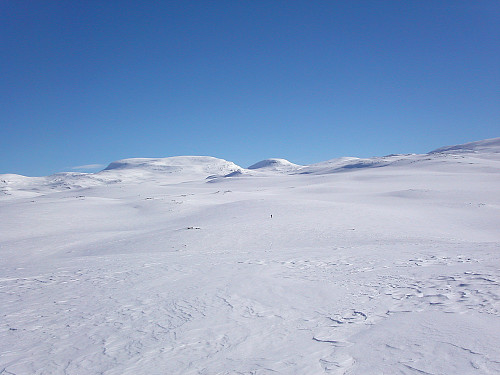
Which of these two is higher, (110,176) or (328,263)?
(110,176)

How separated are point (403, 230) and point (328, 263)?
9.79m

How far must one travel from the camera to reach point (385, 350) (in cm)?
495

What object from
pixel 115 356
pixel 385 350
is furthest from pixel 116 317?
pixel 385 350

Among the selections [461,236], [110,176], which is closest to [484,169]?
[461,236]

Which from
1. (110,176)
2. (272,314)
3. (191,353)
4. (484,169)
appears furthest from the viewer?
(110,176)

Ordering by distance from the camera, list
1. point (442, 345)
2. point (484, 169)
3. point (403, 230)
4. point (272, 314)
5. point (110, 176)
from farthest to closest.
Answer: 1. point (110, 176)
2. point (484, 169)
3. point (403, 230)
4. point (272, 314)
5. point (442, 345)

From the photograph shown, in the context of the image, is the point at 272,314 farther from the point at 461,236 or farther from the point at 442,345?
the point at 461,236

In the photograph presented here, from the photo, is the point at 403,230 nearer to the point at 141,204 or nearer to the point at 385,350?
the point at 385,350

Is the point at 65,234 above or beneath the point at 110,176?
beneath

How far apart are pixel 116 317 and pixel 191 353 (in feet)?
8.27

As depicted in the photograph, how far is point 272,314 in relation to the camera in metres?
6.77

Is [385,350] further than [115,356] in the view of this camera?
No

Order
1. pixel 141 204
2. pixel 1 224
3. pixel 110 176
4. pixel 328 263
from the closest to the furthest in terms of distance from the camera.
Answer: pixel 328 263 → pixel 1 224 → pixel 141 204 → pixel 110 176

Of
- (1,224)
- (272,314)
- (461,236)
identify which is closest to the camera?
(272,314)
